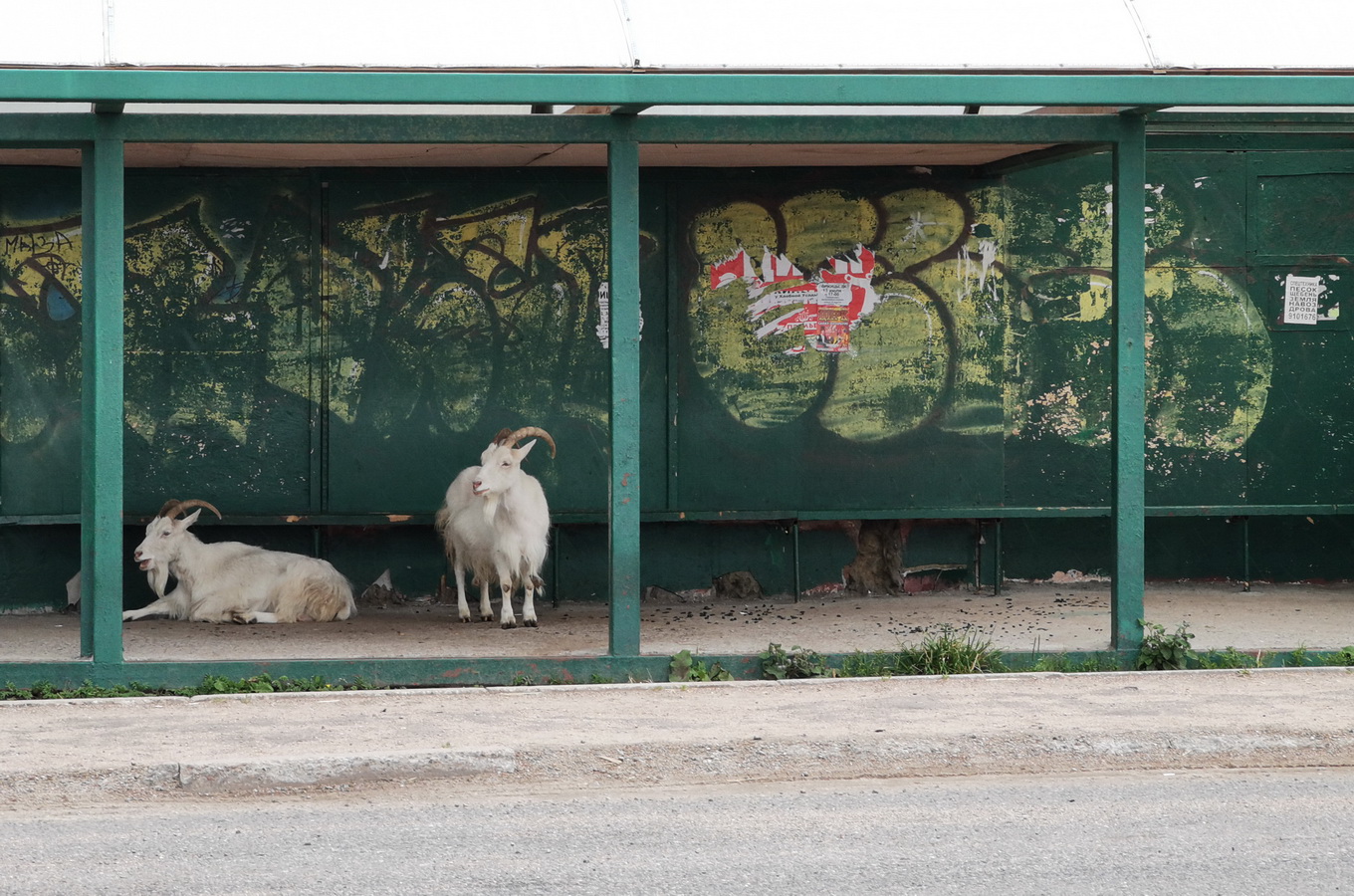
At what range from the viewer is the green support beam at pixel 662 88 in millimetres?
8539

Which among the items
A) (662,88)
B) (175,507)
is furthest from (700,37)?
(175,507)

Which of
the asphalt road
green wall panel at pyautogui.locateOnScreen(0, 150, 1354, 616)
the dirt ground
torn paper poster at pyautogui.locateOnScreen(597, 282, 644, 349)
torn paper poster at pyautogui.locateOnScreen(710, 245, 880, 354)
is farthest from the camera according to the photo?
torn paper poster at pyautogui.locateOnScreen(710, 245, 880, 354)

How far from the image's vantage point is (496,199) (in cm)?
1233

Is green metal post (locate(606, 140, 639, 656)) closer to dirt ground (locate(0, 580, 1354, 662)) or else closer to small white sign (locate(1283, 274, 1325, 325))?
dirt ground (locate(0, 580, 1354, 662))

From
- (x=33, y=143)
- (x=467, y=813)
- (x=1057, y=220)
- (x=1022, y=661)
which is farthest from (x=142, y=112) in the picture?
(x=1057, y=220)

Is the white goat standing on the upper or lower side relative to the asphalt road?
upper

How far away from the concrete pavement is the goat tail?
8.64 ft

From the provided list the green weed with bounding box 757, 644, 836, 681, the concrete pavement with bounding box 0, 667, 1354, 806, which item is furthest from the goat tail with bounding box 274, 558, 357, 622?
the green weed with bounding box 757, 644, 836, 681

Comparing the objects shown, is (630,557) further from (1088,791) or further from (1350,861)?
(1350,861)

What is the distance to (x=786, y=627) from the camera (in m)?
11.2

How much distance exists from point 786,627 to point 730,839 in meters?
4.74

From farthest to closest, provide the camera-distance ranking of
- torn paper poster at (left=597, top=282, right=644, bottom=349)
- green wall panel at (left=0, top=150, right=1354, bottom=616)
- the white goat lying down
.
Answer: torn paper poster at (left=597, top=282, right=644, bottom=349), green wall panel at (left=0, top=150, right=1354, bottom=616), the white goat lying down

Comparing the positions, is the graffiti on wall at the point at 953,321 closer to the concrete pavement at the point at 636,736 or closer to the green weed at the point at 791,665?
the green weed at the point at 791,665

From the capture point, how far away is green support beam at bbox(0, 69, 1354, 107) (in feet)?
28.0
